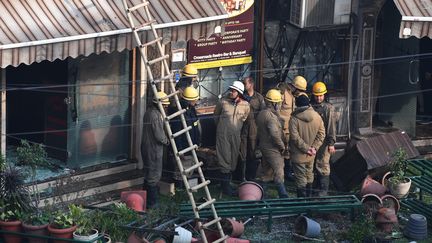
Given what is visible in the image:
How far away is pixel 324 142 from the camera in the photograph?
61.8 feet

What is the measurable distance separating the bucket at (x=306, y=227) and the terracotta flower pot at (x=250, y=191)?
832 millimetres

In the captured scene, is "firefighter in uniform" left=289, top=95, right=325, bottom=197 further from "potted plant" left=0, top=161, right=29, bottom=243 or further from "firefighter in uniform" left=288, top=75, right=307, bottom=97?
"potted plant" left=0, top=161, right=29, bottom=243

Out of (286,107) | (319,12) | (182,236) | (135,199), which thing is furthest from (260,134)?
(182,236)

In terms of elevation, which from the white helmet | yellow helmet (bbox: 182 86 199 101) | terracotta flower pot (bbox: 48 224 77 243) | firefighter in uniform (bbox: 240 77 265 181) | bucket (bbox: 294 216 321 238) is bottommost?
bucket (bbox: 294 216 321 238)

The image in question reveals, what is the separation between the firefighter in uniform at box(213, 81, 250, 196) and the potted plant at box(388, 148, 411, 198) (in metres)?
2.59

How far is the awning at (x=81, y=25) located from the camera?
16328mm

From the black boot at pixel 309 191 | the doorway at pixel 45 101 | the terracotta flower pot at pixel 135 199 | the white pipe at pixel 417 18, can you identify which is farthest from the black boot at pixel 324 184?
the doorway at pixel 45 101

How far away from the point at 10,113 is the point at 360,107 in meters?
6.45

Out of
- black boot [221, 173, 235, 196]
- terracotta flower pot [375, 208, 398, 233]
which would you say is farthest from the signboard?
terracotta flower pot [375, 208, 398, 233]

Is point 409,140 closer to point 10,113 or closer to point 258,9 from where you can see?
point 258,9

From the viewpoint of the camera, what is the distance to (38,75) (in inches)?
747

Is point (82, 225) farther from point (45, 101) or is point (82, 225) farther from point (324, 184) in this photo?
point (324, 184)

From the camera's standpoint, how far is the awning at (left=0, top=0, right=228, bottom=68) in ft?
53.6

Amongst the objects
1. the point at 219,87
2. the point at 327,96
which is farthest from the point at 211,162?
the point at 327,96
